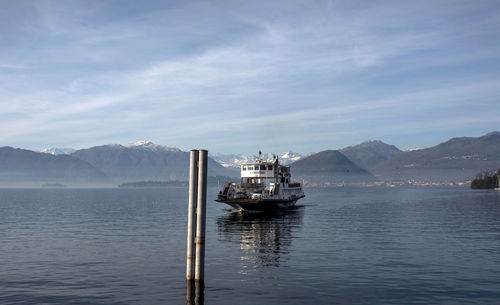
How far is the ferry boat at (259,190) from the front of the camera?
87.4 meters

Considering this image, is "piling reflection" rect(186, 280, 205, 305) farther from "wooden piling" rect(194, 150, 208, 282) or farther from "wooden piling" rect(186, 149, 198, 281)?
"wooden piling" rect(186, 149, 198, 281)


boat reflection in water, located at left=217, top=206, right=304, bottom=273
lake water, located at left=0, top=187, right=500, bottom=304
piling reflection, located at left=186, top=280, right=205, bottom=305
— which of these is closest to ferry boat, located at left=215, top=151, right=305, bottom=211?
boat reflection in water, located at left=217, top=206, right=304, bottom=273

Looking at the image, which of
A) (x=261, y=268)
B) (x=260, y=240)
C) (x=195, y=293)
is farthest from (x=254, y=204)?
(x=195, y=293)

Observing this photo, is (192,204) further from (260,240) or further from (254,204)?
(254,204)

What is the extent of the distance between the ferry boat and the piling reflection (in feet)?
193

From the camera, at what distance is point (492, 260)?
3584 centimetres

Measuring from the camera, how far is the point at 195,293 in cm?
2527

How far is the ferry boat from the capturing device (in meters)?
87.4

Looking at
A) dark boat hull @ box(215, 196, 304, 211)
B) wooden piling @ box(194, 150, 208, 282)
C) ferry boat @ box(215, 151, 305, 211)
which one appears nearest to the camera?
wooden piling @ box(194, 150, 208, 282)

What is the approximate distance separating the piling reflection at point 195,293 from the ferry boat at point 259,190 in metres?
58.8

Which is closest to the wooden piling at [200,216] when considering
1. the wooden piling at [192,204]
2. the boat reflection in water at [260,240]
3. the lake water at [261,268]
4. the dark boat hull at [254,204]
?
the wooden piling at [192,204]

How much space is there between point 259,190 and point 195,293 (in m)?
72.9

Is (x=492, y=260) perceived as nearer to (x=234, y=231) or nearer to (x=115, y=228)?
(x=234, y=231)

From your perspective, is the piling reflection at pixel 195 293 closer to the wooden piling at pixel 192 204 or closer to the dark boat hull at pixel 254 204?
the wooden piling at pixel 192 204
